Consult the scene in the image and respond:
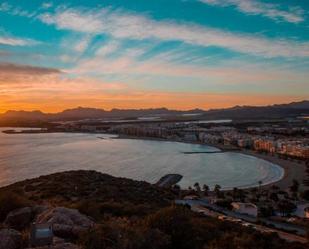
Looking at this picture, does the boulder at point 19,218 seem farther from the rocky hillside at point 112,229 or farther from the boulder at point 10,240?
the boulder at point 10,240

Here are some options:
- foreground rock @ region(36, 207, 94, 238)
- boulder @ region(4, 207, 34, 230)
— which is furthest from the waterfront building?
foreground rock @ region(36, 207, 94, 238)

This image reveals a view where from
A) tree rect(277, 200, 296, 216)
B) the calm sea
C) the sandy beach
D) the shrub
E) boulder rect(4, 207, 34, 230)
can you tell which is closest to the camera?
boulder rect(4, 207, 34, 230)

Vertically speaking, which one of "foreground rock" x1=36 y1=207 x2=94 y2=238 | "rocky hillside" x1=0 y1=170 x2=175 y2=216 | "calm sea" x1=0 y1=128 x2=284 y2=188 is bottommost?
"calm sea" x1=0 y1=128 x2=284 y2=188

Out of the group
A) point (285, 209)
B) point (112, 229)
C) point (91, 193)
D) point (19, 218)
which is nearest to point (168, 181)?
point (285, 209)

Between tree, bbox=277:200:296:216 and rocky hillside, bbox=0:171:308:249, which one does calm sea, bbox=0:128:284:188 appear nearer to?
tree, bbox=277:200:296:216

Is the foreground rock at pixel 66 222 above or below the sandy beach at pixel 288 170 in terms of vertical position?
above

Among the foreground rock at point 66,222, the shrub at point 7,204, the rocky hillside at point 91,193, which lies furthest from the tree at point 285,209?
the foreground rock at point 66,222
